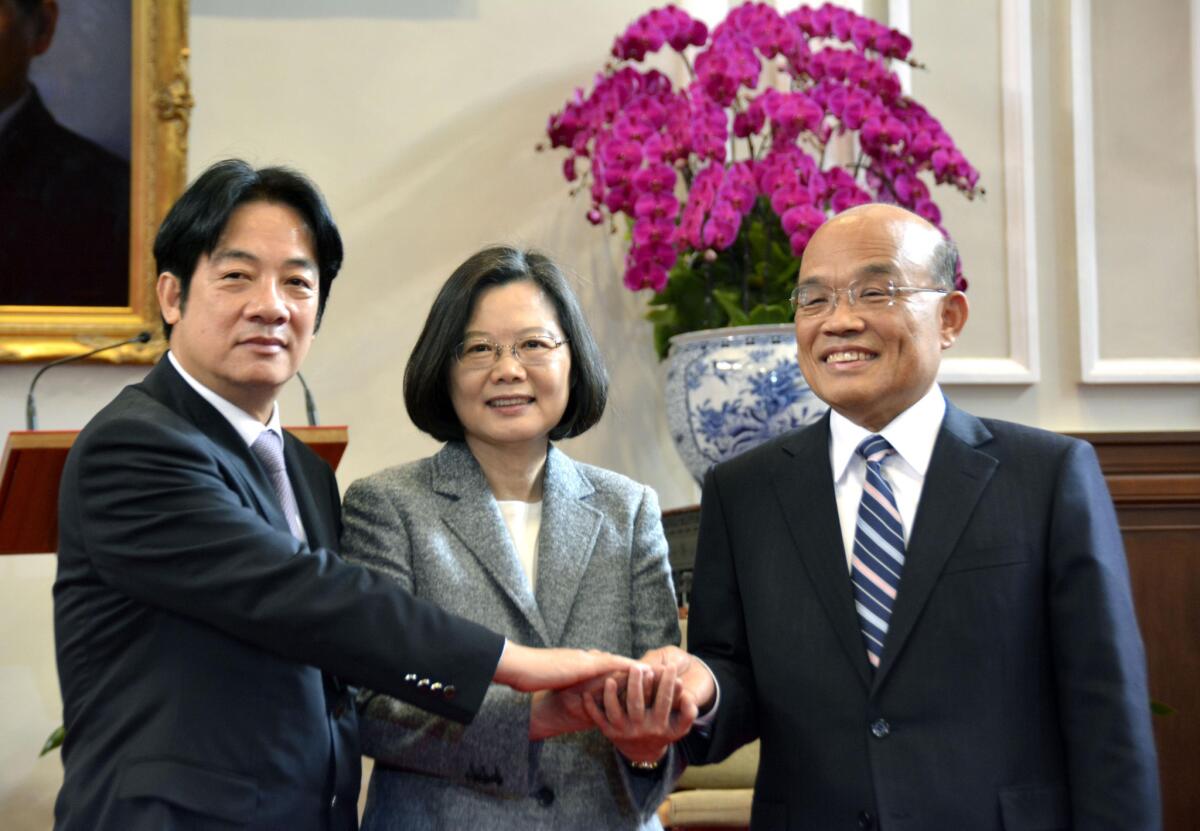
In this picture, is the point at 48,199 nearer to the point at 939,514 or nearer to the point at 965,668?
the point at 939,514

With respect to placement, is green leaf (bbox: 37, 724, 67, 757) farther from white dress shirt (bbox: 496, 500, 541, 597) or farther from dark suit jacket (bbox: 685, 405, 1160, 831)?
dark suit jacket (bbox: 685, 405, 1160, 831)

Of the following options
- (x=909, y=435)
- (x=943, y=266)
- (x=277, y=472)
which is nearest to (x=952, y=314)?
(x=943, y=266)

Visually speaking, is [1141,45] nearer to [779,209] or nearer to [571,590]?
[779,209]

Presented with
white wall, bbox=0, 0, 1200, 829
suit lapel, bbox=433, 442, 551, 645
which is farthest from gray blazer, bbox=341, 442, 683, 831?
white wall, bbox=0, 0, 1200, 829

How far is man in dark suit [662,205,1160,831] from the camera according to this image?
5.69 feet

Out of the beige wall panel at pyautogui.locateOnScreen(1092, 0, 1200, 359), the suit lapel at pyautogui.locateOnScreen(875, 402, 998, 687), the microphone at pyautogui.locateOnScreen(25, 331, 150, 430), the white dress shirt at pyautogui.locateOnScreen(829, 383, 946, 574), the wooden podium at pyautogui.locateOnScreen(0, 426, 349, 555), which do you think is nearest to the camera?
the suit lapel at pyautogui.locateOnScreen(875, 402, 998, 687)

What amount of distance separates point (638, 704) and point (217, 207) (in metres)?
0.94

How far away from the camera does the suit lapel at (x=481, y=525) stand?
197 centimetres

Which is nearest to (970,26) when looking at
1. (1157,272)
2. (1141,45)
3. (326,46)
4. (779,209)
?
(1141,45)

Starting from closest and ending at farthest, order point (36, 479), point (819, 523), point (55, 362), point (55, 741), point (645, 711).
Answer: point (645, 711) < point (819, 523) < point (36, 479) < point (55, 741) < point (55, 362)

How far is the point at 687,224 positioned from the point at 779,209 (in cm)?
21

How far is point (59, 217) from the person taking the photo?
11.7ft

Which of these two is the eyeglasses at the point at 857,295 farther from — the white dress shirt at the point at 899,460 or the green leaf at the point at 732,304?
the green leaf at the point at 732,304

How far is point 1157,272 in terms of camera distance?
12.8 ft
